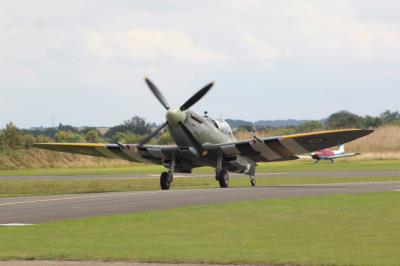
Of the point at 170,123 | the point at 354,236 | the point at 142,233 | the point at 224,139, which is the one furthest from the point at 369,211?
the point at 224,139

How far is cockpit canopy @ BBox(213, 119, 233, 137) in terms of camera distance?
38.7 meters

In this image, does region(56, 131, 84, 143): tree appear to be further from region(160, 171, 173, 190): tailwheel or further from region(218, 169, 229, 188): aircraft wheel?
region(218, 169, 229, 188): aircraft wheel

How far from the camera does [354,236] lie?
58.7 feet

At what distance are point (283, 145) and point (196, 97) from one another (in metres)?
4.60

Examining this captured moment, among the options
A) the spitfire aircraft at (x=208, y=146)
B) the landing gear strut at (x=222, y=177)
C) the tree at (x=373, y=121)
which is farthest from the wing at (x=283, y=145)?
the tree at (x=373, y=121)

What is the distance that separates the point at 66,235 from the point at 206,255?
4.57m

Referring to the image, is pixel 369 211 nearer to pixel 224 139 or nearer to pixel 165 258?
pixel 165 258

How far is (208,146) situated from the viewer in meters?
37.2

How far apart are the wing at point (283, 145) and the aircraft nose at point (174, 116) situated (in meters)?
2.48

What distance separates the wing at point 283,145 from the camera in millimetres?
35156

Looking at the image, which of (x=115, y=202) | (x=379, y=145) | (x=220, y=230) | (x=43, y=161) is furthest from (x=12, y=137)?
(x=220, y=230)

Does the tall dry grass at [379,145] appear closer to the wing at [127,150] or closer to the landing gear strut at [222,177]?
the wing at [127,150]

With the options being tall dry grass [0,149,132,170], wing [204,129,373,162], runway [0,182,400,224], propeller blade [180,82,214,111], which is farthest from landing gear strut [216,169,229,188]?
Result: tall dry grass [0,149,132,170]

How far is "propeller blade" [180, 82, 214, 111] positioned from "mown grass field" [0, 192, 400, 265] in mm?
10822
